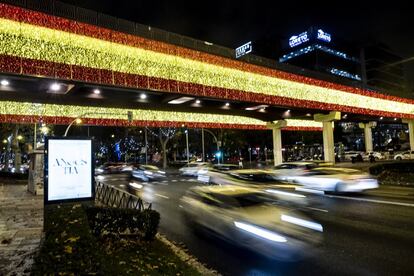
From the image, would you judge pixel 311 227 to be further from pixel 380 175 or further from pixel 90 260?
pixel 380 175

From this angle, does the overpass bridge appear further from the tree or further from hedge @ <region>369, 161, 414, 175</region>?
the tree

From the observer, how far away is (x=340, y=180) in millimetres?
17703

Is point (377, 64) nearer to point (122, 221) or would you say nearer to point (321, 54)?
point (321, 54)

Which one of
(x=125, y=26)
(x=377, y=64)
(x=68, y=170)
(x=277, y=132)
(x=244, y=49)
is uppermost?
(x=377, y=64)

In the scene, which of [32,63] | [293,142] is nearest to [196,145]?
[293,142]

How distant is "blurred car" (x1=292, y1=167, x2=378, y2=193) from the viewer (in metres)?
17.5

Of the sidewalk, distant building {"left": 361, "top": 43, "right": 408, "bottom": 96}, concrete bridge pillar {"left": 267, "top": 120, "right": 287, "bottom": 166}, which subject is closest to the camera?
the sidewalk

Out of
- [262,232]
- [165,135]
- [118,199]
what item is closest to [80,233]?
[262,232]

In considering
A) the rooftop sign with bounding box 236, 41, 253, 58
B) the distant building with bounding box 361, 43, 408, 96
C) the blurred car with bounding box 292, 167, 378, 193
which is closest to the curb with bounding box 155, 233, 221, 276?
the blurred car with bounding box 292, 167, 378, 193

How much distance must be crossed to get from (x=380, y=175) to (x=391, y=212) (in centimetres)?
1328

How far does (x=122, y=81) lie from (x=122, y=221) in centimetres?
1133

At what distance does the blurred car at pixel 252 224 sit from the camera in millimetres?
8750

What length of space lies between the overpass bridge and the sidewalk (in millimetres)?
6157

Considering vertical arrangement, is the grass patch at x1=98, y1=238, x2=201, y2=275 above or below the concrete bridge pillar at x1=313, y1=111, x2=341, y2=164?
below
